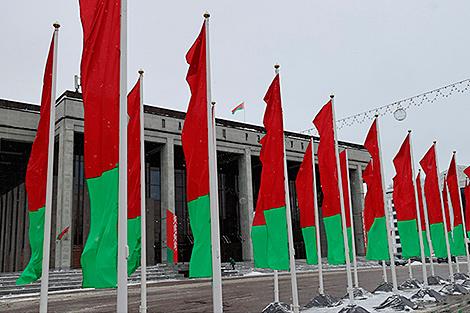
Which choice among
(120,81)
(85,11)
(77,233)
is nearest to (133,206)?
(120,81)

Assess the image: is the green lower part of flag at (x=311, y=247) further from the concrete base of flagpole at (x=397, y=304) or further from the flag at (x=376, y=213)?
the concrete base of flagpole at (x=397, y=304)

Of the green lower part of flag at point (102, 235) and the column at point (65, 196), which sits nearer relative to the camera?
the green lower part of flag at point (102, 235)

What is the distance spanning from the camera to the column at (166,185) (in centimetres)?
3938

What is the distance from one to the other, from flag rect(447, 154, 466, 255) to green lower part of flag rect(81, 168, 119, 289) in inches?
669

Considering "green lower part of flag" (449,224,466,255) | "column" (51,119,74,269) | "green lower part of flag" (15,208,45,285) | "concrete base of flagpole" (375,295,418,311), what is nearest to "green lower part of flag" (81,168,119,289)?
"green lower part of flag" (15,208,45,285)

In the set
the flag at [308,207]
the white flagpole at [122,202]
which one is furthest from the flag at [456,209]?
the white flagpole at [122,202]

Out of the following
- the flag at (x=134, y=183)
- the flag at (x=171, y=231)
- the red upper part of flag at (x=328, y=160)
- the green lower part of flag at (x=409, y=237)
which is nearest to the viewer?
the flag at (x=134, y=183)

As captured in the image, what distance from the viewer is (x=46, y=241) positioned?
790cm

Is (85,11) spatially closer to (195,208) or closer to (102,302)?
(195,208)

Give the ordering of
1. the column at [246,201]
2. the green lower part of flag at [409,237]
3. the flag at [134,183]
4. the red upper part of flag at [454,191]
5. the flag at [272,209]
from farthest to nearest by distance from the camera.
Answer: the column at [246,201] → the red upper part of flag at [454,191] → the green lower part of flag at [409,237] → the flag at [272,209] → the flag at [134,183]

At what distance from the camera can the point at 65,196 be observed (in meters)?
33.2

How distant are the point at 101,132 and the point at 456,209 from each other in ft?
58.3

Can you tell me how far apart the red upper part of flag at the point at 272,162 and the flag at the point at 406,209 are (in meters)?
7.14

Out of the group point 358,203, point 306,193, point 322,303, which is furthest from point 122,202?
point 358,203
